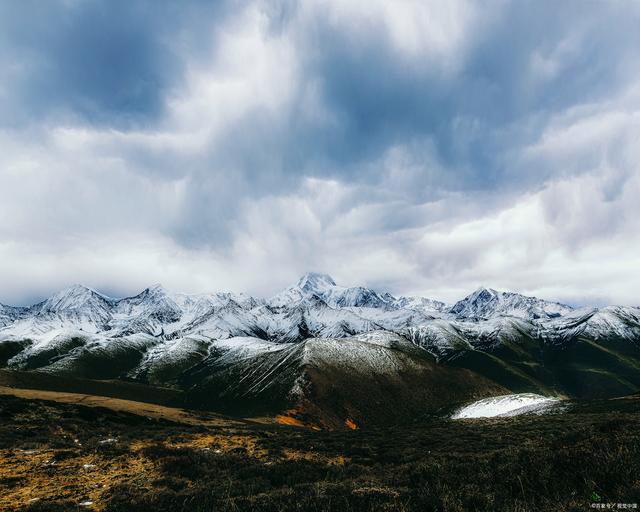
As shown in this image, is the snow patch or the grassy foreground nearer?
the grassy foreground

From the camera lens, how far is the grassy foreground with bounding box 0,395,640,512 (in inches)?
367

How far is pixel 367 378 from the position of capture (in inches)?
5344

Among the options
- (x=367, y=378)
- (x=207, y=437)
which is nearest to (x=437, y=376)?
(x=367, y=378)

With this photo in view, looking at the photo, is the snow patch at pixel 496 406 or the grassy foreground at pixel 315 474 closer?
the grassy foreground at pixel 315 474

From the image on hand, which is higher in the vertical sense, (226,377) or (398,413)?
(226,377)

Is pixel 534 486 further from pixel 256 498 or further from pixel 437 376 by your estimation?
pixel 437 376

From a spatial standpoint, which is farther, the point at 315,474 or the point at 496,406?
the point at 496,406

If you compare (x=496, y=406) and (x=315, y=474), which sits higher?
(x=315, y=474)

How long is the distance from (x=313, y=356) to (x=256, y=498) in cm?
13268

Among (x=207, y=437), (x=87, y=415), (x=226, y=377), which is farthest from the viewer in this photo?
(x=226, y=377)

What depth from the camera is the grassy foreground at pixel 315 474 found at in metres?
9.33

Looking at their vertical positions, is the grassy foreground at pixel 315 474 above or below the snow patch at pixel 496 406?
above

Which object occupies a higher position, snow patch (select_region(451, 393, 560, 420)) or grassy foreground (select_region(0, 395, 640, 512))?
grassy foreground (select_region(0, 395, 640, 512))

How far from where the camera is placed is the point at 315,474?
16.3 metres
